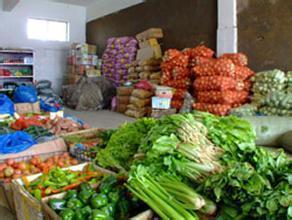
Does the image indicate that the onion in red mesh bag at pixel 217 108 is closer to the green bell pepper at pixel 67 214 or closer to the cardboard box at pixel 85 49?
the green bell pepper at pixel 67 214

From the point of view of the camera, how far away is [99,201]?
1695 mm

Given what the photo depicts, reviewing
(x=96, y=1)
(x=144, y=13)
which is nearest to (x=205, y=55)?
(x=144, y=13)

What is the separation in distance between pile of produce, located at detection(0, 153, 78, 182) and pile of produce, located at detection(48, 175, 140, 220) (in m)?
0.95

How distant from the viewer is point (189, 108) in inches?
233

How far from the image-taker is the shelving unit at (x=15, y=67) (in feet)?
31.0

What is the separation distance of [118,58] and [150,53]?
1797mm

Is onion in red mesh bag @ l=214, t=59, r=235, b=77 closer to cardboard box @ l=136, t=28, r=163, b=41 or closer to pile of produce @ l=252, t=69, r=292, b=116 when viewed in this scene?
pile of produce @ l=252, t=69, r=292, b=116

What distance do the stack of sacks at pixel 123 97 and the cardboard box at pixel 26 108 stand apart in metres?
2.27

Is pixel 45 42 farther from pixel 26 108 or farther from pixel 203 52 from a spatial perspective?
pixel 203 52

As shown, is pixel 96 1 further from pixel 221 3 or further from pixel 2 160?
pixel 2 160

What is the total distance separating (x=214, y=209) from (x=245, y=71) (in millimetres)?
4531

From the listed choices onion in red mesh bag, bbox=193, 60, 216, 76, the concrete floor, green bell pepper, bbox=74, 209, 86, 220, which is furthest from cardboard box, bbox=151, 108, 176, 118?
green bell pepper, bbox=74, 209, 86, 220

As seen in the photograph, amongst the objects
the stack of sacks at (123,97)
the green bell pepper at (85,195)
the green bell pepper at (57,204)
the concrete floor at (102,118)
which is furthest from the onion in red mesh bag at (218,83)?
the green bell pepper at (57,204)

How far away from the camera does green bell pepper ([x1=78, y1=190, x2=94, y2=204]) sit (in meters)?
1.76
